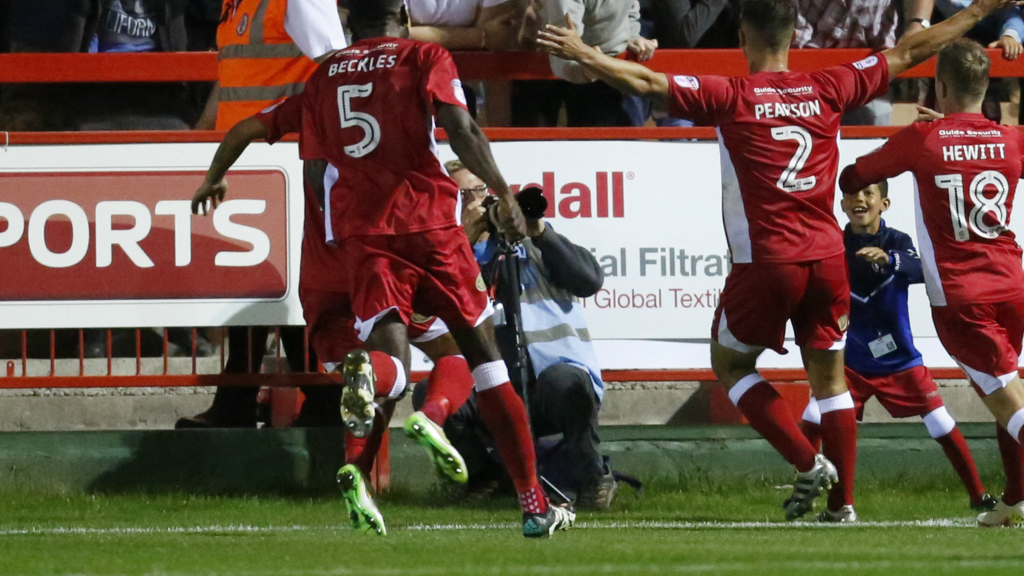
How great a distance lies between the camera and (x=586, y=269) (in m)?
7.71

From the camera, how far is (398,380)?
592cm

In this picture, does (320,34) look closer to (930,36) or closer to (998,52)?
(930,36)

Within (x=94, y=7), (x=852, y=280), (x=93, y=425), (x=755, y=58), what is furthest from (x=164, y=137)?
(x=852, y=280)

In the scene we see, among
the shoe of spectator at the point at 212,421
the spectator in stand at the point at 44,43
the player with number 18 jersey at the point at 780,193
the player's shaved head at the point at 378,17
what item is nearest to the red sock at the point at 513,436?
the player with number 18 jersey at the point at 780,193

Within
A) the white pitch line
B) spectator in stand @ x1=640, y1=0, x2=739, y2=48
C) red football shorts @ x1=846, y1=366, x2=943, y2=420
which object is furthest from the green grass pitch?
spectator in stand @ x1=640, y1=0, x2=739, y2=48

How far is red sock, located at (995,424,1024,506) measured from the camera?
712 centimetres

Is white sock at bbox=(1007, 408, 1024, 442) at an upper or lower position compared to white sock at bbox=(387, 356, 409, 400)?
lower

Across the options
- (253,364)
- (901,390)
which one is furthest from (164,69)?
(901,390)

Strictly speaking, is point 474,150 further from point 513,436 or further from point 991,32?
point 991,32

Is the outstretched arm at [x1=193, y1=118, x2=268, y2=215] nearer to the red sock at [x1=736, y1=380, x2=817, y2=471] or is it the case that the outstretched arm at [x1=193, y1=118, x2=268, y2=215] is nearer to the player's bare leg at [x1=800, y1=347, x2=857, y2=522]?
the red sock at [x1=736, y1=380, x2=817, y2=471]

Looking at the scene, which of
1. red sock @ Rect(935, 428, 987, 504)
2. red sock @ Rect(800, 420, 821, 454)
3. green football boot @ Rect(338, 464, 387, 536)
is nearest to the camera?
green football boot @ Rect(338, 464, 387, 536)

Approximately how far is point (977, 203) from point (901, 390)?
1237 mm

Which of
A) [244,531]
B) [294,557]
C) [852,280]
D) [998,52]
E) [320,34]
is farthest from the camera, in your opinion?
[998,52]

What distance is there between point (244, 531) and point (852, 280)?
11.1 ft
